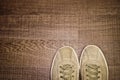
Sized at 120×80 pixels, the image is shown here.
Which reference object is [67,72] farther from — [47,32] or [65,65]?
[47,32]

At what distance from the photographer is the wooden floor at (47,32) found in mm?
1044

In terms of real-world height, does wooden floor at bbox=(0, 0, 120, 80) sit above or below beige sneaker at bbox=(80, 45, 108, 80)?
above

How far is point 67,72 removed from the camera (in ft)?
3.27

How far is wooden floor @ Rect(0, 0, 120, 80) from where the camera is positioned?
1044 millimetres

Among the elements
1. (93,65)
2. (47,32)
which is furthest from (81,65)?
(47,32)

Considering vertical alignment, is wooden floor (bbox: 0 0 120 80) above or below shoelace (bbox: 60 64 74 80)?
above

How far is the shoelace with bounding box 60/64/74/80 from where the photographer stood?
3.25 feet

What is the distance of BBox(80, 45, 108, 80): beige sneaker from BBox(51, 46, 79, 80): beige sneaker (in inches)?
1.6

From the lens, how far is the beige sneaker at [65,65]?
1.00m

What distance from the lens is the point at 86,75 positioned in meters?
0.99

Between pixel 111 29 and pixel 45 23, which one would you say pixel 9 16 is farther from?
pixel 111 29

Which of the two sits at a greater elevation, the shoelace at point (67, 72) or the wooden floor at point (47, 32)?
the wooden floor at point (47, 32)

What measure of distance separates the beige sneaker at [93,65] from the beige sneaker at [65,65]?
1.6 inches

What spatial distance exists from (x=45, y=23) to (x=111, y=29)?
0.40 metres
